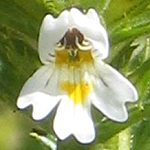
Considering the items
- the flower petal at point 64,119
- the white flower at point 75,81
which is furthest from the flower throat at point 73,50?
the flower petal at point 64,119

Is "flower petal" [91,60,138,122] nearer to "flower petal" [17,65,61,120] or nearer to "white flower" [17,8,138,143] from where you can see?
"white flower" [17,8,138,143]

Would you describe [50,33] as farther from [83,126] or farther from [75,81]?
[83,126]

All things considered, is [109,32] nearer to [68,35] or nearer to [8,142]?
[68,35]

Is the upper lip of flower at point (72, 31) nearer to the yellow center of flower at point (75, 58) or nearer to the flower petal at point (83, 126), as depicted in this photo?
the yellow center of flower at point (75, 58)

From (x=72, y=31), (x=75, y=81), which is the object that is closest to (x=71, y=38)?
(x=72, y=31)

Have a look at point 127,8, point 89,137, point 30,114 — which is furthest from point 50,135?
point 127,8

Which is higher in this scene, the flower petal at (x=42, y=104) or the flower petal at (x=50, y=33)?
the flower petal at (x=50, y=33)
